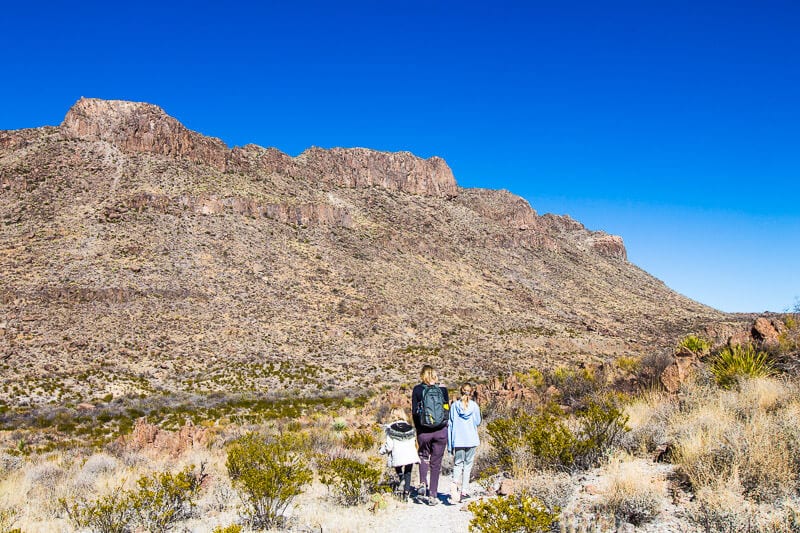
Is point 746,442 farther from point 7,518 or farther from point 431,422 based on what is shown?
point 7,518

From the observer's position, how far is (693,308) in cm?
7531

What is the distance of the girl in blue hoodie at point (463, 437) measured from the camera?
683 centimetres

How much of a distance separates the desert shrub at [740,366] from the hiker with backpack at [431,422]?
6.20 meters

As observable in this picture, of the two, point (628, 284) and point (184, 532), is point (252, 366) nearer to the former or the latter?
point (184, 532)

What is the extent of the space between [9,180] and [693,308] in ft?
303

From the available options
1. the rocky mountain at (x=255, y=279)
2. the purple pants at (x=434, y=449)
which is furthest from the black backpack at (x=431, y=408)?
the rocky mountain at (x=255, y=279)

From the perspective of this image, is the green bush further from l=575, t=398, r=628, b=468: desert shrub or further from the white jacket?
l=575, t=398, r=628, b=468: desert shrub

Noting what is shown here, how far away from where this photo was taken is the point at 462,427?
687 centimetres

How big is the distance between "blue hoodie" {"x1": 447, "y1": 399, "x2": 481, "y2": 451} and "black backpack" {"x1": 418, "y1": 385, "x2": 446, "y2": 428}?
252mm

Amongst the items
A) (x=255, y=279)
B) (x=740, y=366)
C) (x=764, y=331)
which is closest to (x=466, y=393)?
(x=740, y=366)

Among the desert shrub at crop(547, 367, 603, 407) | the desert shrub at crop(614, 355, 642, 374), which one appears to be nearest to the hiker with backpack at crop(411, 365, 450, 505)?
the desert shrub at crop(547, 367, 603, 407)

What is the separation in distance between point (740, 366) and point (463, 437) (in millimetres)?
→ 6368

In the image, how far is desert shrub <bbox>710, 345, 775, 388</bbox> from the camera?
9.33 meters

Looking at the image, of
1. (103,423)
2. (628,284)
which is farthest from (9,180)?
(628,284)
